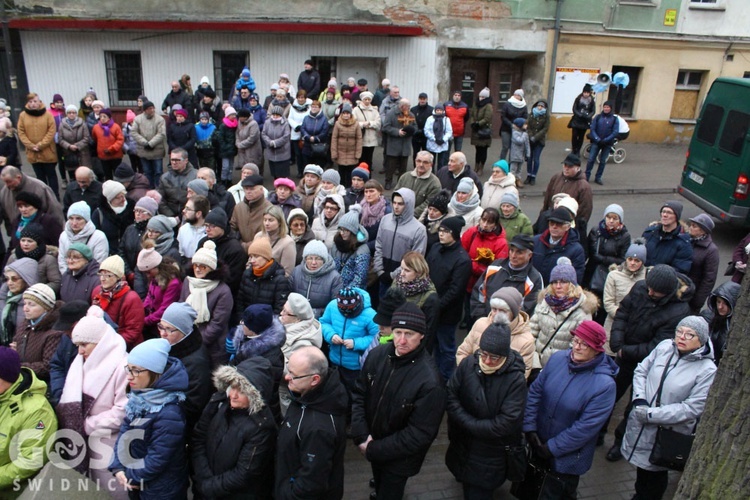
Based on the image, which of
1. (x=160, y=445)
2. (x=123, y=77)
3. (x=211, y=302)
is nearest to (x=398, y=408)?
(x=160, y=445)

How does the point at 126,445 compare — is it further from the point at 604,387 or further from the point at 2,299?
the point at 604,387

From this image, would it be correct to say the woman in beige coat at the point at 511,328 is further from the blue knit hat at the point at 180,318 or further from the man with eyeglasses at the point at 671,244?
the man with eyeglasses at the point at 671,244

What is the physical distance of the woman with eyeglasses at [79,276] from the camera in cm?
591

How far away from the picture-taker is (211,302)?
5.51 m

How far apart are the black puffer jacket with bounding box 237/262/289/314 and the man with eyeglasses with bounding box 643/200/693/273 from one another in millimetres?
4174

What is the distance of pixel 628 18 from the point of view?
18.8 metres

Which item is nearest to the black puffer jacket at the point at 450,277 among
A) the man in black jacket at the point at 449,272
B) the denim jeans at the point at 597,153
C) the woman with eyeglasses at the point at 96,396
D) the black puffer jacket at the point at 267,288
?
the man in black jacket at the point at 449,272

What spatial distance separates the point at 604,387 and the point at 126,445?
3.37 metres

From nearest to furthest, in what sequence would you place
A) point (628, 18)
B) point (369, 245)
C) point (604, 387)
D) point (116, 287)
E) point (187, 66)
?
point (604, 387)
point (116, 287)
point (369, 245)
point (187, 66)
point (628, 18)

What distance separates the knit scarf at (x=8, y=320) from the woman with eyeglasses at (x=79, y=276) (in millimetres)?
432

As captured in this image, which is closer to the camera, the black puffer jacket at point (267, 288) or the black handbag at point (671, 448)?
the black handbag at point (671, 448)

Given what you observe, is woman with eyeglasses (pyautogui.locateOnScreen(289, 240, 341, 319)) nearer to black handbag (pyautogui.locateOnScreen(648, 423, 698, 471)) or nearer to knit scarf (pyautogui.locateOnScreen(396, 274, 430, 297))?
knit scarf (pyautogui.locateOnScreen(396, 274, 430, 297))

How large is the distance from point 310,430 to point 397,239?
342 centimetres

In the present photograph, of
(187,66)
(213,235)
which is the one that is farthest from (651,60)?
(213,235)
